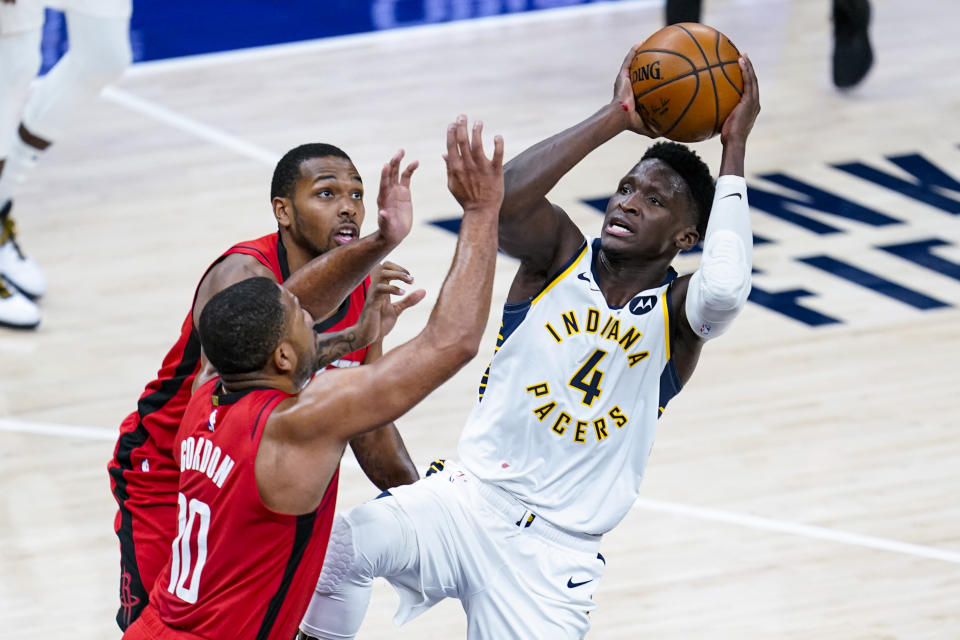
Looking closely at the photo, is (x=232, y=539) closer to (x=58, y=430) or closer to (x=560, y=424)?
(x=560, y=424)

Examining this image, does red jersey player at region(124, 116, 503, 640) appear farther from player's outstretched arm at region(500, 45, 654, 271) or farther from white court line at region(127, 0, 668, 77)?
white court line at region(127, 0, 668, 77)

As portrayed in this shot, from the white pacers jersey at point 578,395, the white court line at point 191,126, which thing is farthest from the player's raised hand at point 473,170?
the white court line at point 191,126

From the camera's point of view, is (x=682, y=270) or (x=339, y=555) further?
(x=682, y=270)

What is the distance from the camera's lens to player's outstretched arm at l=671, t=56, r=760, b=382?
163 inches

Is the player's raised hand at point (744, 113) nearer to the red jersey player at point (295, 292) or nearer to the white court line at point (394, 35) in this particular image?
the red jersey player at point (295, 292)

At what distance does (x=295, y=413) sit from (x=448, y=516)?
1006mm

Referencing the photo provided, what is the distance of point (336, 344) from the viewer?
4.23 meters

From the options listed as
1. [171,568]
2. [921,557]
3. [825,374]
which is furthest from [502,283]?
[171,568]

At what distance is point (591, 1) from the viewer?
12.8m

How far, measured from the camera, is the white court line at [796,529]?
5875 mm

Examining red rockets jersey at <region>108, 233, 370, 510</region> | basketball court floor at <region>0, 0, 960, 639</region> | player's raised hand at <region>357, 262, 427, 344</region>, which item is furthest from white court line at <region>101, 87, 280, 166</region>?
player's raised hand at <region>357, 262, 427, 344</region>

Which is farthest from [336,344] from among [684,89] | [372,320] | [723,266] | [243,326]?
[684,89]

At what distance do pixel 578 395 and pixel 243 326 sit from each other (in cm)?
121

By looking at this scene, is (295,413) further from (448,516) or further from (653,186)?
(653,186)
